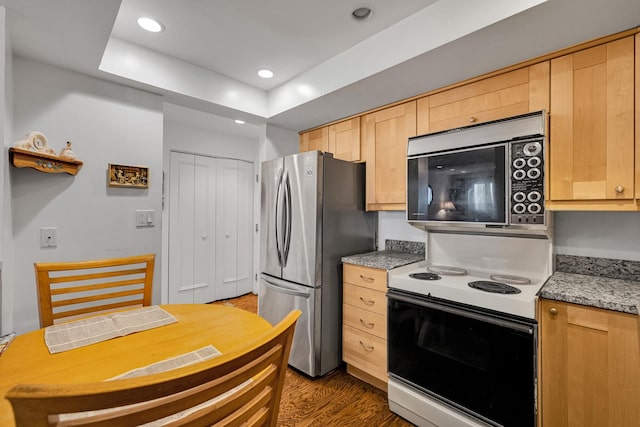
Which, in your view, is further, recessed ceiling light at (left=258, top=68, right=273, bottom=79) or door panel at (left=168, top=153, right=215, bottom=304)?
door panel at (left=168, top=153, right=215, bottom=304)

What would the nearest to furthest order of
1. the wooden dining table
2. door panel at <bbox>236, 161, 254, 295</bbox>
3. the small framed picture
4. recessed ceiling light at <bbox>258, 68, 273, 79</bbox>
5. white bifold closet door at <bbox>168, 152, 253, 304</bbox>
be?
the wooden dining table
the small framed picture
recessed ceiling light at <bbox>258, 68, 273, 79</bbox>
white bifold closet door at <bbox>168, 152, 253, 304</bbox>
door panel at <bbox>236, 161, 254, 295</bbox>

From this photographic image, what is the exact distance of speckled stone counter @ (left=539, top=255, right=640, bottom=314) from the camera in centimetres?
129

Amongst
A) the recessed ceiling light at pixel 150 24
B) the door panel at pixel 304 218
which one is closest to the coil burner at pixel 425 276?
the door panel at pixel 304 218

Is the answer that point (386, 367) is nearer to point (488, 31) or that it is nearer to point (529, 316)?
point (529, 316)

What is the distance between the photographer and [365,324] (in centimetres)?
220

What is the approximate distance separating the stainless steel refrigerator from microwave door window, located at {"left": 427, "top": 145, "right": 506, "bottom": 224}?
768mm

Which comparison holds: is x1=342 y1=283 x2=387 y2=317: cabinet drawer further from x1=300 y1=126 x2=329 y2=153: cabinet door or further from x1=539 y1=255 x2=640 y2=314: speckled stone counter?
x1=300 y1=126 x2=329 y2=153: cabinet door

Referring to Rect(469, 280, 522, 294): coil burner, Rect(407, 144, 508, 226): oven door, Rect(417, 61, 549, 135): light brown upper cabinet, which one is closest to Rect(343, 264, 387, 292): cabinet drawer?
Rect(407, 144, 508, 226): oven door

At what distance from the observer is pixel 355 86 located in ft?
7.06

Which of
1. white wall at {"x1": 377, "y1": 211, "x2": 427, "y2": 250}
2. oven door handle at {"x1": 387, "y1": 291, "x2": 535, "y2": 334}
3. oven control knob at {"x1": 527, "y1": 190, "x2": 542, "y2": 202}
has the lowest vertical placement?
oven door handle at {"x1": 387, "y1": 291, "x2": 535, "y2": 334}

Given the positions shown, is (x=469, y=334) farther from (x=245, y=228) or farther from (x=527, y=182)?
(x=245, y=228)

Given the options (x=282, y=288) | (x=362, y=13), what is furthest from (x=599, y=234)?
(x=282, y=288)

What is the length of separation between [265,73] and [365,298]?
2.06 metres

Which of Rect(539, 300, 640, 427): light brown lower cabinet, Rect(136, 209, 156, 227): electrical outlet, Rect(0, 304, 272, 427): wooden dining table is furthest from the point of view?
Rect(136, 209, 156, 227): electrical outlet
